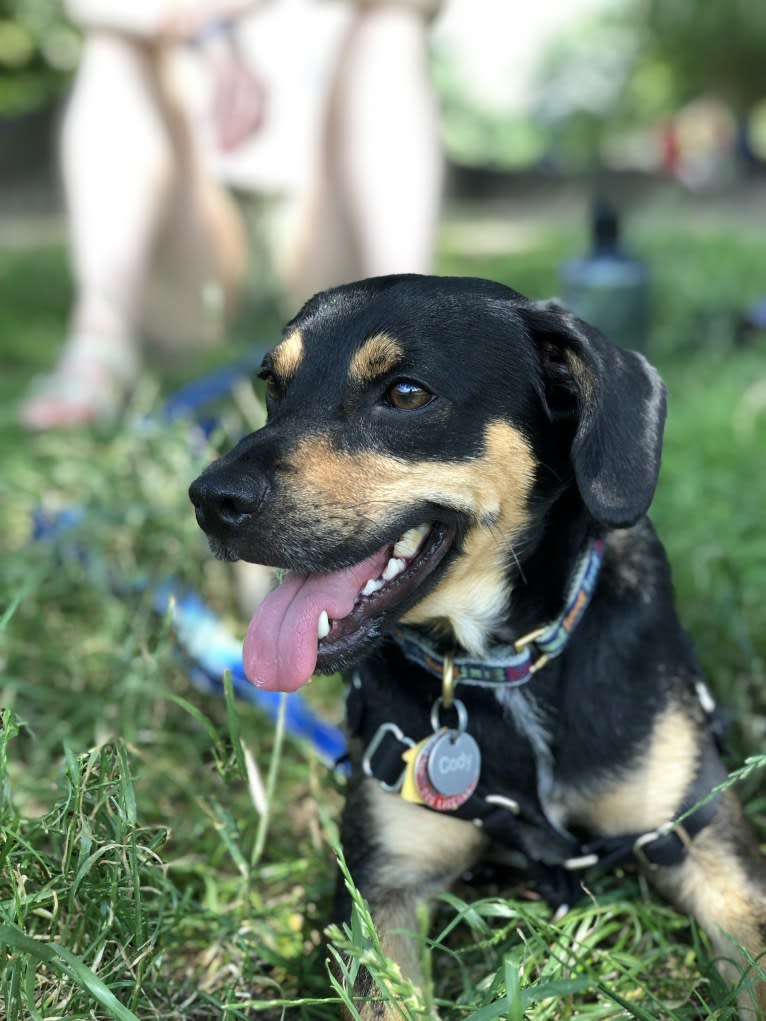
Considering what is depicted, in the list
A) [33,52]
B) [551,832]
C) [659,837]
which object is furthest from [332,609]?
[33,52]

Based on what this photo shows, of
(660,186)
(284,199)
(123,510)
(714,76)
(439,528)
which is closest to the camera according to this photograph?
(439,528)

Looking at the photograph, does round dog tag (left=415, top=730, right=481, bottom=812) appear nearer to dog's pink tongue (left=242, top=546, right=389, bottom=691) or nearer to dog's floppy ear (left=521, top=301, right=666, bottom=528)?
dog's pink tongue (left=242, top=546, right=389, bottom=691)

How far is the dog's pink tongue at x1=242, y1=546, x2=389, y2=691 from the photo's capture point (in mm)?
2072

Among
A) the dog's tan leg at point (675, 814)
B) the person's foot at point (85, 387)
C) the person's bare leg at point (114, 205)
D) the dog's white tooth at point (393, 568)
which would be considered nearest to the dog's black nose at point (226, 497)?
the dog's white tooth at point (393, 568)

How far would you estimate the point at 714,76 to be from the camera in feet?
64.1

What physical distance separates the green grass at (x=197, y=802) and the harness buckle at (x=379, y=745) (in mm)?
243

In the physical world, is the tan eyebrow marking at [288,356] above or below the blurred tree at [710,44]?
above

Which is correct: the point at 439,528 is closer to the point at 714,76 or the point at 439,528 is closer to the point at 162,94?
the point at 162,94

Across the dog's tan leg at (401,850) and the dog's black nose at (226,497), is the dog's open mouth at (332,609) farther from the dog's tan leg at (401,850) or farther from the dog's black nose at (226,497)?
the dog's tan leg at (401,850)

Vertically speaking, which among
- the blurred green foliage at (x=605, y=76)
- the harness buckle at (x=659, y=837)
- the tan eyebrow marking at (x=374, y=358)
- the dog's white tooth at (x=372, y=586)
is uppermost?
the tan eyebrow marking at (x=374, y=358)

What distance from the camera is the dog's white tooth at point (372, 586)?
2.17m

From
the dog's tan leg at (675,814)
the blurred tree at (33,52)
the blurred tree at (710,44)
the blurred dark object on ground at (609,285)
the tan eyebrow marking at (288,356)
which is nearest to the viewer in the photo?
the dog's tan leg at (675,814)

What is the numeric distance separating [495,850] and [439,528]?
2.38 feet

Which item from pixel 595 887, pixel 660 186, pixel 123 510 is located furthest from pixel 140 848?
pixel 660 186
